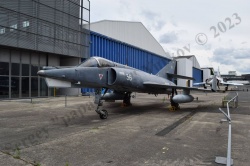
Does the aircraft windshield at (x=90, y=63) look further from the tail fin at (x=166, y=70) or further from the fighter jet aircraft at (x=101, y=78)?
the tail fin at (x=166, y=70)

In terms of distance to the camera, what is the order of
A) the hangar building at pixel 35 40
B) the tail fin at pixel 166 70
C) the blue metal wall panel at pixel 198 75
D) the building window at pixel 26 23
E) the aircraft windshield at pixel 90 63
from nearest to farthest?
the aircraft windshield at pixel 90 63
the tail fin at pixel 166 70
the hangar building at pixel 35 40
the building window at pixel 26 23
the blue metal wall panel at pixel 198 75

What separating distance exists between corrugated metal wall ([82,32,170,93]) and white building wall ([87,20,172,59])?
14.4 feet

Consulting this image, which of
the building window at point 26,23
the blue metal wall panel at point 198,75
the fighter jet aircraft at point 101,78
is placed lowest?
the fighter jet aircraft at point 101,78

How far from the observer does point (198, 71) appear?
7062cm

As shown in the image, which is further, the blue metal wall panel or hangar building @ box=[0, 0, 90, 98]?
the blue metal wall panel

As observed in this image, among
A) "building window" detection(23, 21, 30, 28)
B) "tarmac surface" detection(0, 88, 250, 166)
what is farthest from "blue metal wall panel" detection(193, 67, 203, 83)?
"tarmac surface" detection(0, 88, 250, 166)

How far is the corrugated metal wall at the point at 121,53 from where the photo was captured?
26016mm

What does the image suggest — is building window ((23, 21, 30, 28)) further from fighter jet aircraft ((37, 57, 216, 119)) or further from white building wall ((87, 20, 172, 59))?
white building wall ((87, 20, 172, 59))

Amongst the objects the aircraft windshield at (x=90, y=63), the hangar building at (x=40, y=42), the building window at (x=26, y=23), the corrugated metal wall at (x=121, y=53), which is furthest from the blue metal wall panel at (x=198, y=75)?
the aircraft windshield at (x=90, y=63)

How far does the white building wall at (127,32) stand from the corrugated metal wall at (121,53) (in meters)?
4.40

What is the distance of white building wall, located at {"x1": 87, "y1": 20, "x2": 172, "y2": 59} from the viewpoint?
36.8m

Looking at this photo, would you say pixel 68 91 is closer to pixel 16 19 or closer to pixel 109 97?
pixel 16 19

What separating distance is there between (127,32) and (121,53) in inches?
414

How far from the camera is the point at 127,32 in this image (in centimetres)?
3903
